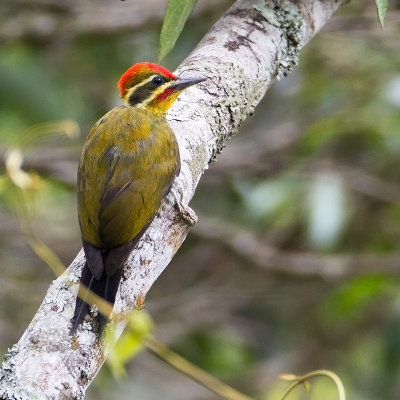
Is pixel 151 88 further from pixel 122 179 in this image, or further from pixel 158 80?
pixel 122 179

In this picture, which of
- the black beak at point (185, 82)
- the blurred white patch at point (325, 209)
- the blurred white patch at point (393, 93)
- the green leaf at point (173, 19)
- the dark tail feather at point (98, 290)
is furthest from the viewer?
the blurred white patch at point (325, 209)

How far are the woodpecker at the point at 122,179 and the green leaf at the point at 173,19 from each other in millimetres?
221

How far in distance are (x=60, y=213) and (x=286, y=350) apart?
2143 mm

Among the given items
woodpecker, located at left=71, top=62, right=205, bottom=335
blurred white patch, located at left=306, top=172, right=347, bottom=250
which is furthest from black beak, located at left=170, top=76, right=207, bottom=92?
blurred white patch, located at left=306, top=172, right=347, bottom=250

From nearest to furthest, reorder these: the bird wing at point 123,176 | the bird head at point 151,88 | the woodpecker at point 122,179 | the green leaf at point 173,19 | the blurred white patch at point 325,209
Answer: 1. the woodpecker at point 122,179
2. the bird wing at point 123,176
3. the green leaf at point 173,19
4. the bird head at point 151,88
5. the blurred white patch at point 325,209

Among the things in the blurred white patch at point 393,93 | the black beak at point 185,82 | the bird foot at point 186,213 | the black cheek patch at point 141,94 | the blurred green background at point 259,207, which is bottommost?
the blurred green background at point 259,207

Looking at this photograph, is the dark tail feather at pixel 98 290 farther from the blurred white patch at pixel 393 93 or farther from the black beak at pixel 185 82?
the blurred white patch at pixel 393 93

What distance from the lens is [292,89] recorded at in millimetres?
7395

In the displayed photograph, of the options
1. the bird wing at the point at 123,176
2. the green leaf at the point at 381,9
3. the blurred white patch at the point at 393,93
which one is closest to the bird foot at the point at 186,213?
the bird wing at the point at 123,176

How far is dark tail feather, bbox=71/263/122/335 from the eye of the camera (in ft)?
9.29

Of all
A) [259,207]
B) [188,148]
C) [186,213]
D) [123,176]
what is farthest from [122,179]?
[259,207]

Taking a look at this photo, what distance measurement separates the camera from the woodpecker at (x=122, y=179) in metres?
3.25

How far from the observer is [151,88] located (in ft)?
14.4

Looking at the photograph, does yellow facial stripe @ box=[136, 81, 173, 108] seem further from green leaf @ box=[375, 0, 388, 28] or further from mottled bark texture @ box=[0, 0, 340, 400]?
green leaf @ box=[375, 0, 388, 28]
